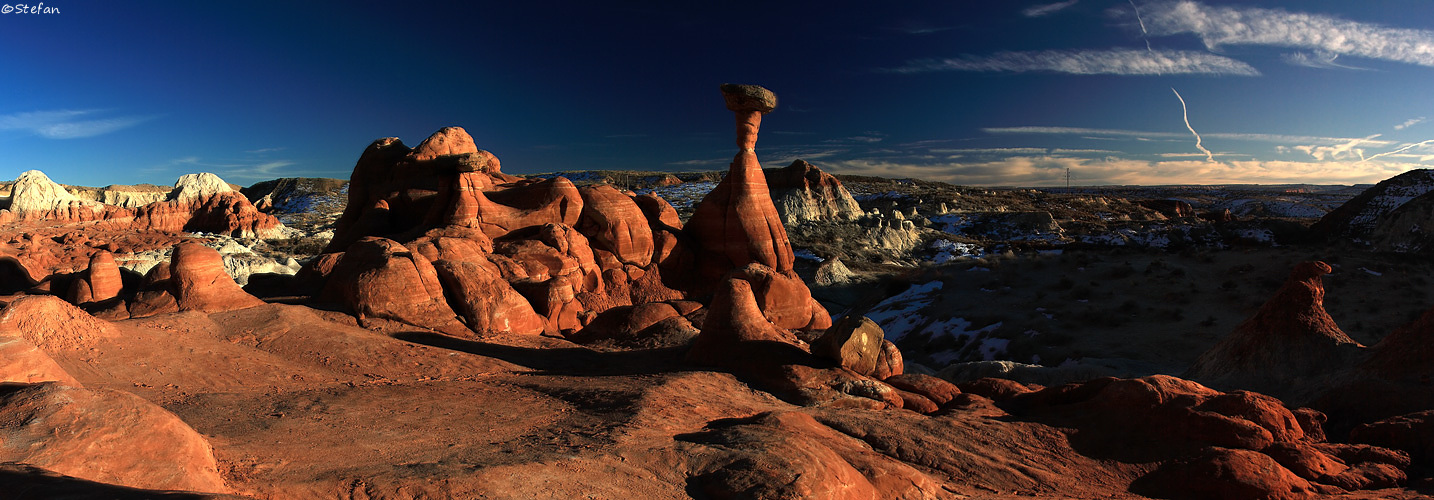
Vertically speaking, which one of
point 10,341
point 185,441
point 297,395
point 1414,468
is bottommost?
Result: point 1414,468

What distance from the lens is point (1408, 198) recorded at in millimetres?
37531

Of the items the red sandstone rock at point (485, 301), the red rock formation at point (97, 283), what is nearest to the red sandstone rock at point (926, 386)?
the red sandstone rock at point (485, 301)

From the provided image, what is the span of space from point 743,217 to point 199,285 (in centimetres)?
1665

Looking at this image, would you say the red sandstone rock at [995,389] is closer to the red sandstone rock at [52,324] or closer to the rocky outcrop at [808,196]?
the red sandstone rock at [52,324]

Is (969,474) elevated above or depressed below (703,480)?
below

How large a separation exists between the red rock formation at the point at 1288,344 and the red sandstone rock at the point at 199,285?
→ 19665mm

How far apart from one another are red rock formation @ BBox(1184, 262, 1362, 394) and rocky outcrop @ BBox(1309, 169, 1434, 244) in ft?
113

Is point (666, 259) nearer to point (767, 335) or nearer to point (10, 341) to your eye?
point (767, 335)

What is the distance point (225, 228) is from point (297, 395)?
4946cm

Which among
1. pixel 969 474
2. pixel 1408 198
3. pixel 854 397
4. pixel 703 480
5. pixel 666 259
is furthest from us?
pixel 1408 198

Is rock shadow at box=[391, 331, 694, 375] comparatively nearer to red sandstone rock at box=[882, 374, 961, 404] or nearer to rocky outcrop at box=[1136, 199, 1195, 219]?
red sandstone rock at box=[882, 374, 961, 404]

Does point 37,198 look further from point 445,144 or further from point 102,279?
point 102,279

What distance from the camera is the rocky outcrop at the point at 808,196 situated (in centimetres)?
5688

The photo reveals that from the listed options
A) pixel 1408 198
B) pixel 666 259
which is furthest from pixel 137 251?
pixel 1408 198
